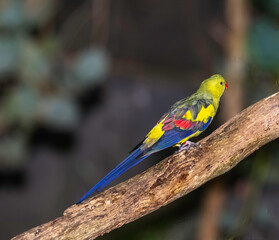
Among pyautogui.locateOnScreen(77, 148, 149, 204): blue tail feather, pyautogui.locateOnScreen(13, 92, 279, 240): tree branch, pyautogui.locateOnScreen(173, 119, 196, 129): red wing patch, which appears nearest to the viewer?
pyautogui.locateOnScreen(77, 148, 149, 204): blue tail feather

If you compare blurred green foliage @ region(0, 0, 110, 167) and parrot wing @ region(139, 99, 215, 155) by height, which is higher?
blurred green foliage @ region(0, 0, 110, 167)

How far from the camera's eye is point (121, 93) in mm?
4637

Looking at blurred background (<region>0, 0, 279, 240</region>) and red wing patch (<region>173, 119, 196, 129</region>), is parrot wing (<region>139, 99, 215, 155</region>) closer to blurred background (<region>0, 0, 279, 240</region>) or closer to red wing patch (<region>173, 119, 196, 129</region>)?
red wing patch (<region>173, 119, 196, 129</region>)

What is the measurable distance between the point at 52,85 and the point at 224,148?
164cm

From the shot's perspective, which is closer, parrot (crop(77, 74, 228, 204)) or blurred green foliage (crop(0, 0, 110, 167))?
parrot (crop(77, 74, 228, 204))

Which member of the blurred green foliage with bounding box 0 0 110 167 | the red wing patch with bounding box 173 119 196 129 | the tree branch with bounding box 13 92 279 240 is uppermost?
the blurred green foliage with bounding box 0 0 110 167

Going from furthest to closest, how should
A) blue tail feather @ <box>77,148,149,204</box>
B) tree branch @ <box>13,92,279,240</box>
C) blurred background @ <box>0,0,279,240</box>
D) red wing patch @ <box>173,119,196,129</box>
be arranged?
1. blurred background @ <box>0,0,279,240</box>
2. red wing patch @ <box>173,119,196,129</box>
3. tree branch @ <box>13,92,279,240</box>
4. blue tail feather @ <box>77,148,149,204</box>

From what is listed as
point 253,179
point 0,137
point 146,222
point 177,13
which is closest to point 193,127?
point 253,179

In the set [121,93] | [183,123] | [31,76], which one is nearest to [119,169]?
[183,123]

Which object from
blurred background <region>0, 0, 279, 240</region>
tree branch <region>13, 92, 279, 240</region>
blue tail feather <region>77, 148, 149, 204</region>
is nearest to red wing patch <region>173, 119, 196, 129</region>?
tree branch <region>13, 92, 279, 240</region>

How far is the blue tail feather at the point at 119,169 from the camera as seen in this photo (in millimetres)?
1557

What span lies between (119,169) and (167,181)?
0.28m

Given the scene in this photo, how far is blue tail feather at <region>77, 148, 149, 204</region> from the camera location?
1.56 m

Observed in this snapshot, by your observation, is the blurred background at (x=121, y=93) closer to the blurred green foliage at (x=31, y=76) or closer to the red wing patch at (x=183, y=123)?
the blurred green foliage at (x=31, y=76)
